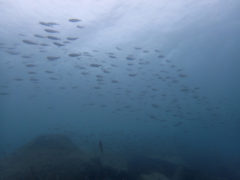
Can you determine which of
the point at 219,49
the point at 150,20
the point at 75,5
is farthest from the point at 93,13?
the point at 219,49

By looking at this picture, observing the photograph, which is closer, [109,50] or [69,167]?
[69,167]

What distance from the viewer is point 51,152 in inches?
617

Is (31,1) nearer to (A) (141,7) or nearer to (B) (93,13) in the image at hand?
(B) (93,13)

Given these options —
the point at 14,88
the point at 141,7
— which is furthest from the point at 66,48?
the point at 14,88

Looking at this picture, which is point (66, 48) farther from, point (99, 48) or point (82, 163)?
point (82, 163)

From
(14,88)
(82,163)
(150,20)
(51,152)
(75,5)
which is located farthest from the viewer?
(14,88)

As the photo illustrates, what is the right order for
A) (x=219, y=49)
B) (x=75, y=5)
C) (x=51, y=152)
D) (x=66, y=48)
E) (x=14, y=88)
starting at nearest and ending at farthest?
(x=51, y=152) < (x=75, y=5) < (x=66, y=48) < (x=219, y=49) < (x=14, y=88)

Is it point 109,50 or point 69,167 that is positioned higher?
point 109,50

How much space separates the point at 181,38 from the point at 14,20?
18203 mm

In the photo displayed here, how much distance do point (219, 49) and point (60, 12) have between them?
81.5 ft

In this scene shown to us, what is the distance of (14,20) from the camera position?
58.8ft

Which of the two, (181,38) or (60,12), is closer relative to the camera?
(60,12)

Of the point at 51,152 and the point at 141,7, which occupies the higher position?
the point at 141,7

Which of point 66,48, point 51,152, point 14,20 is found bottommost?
point 51,152
